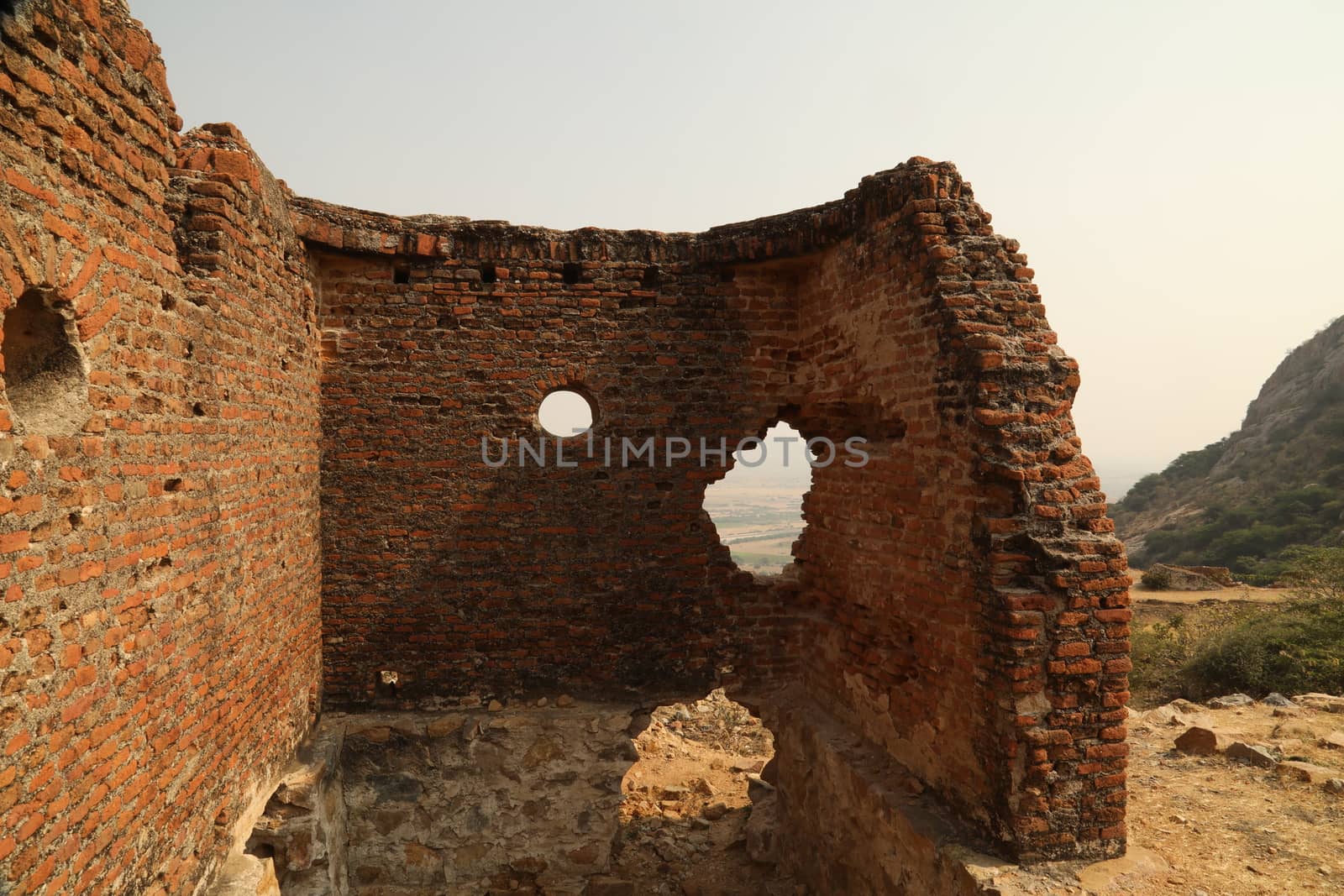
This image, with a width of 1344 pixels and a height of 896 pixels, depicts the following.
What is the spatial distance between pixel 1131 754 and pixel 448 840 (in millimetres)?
5106

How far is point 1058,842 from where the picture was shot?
12.2 feet

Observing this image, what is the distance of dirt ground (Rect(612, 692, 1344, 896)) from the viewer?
3.84m

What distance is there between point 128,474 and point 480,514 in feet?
9.30

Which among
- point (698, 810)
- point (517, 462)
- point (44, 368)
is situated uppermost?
point (44, 368)

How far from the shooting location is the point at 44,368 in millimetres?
2580

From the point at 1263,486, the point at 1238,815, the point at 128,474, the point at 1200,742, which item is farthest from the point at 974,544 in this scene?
the point at 1263,486

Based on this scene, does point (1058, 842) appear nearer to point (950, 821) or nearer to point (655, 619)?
point (950, 821)

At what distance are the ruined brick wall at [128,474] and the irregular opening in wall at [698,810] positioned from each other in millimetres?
3286

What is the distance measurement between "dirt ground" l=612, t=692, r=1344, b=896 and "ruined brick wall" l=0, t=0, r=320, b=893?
355cm

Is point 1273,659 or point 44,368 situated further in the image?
point 1273,659

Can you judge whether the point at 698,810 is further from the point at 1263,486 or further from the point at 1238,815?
the point at 1263,486

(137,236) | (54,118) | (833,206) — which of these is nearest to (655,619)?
(833,206)

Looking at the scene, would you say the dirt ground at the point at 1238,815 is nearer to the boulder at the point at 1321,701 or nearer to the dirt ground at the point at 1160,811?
the dirt ground at the point at 1160,811

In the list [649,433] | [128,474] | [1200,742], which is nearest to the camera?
[128,474]
